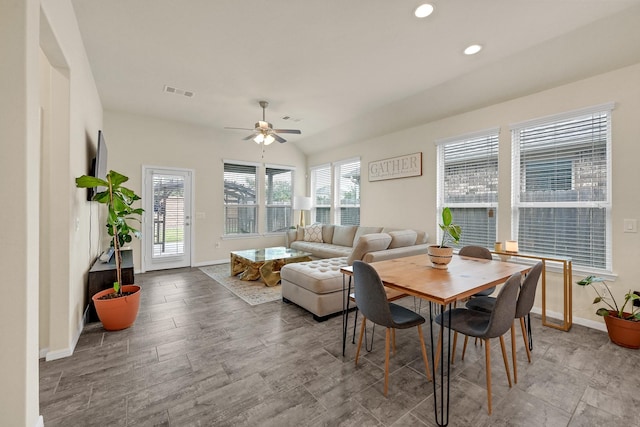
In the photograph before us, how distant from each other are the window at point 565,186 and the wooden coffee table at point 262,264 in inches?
130

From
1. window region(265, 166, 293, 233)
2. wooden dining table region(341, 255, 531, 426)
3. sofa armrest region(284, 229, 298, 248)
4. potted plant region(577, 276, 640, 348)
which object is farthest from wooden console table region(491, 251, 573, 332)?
window region(265, 166, 293, 233)

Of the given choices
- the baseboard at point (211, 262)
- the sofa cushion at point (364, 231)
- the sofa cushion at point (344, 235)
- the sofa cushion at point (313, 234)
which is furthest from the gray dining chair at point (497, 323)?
the baseboard at point (211, 262)

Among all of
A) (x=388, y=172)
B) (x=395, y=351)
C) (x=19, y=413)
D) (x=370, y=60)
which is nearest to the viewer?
(x=19, y=413)

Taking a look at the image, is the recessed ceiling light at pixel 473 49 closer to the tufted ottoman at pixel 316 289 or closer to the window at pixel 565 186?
the window at pixel 565 186

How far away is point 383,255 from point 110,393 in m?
2.87

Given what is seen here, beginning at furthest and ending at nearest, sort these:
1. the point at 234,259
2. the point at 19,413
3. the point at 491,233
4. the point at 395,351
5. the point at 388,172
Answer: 1. the point at 388,172
2. the point at 234,259
3. the point at 491,233
4. the point at 395,351
5. the point at 19,413

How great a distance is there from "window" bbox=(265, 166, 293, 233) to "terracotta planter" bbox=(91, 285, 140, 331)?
422 centimetres

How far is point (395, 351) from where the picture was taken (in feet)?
8.09

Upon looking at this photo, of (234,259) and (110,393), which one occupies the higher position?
(234,259)

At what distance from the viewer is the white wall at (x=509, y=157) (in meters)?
2.79

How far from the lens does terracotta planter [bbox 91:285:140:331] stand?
276 centimetres

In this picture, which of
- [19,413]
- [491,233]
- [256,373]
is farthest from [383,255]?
[19,413]

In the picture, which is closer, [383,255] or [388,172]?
[383,255]

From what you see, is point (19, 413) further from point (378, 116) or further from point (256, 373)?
point (378, 116)
